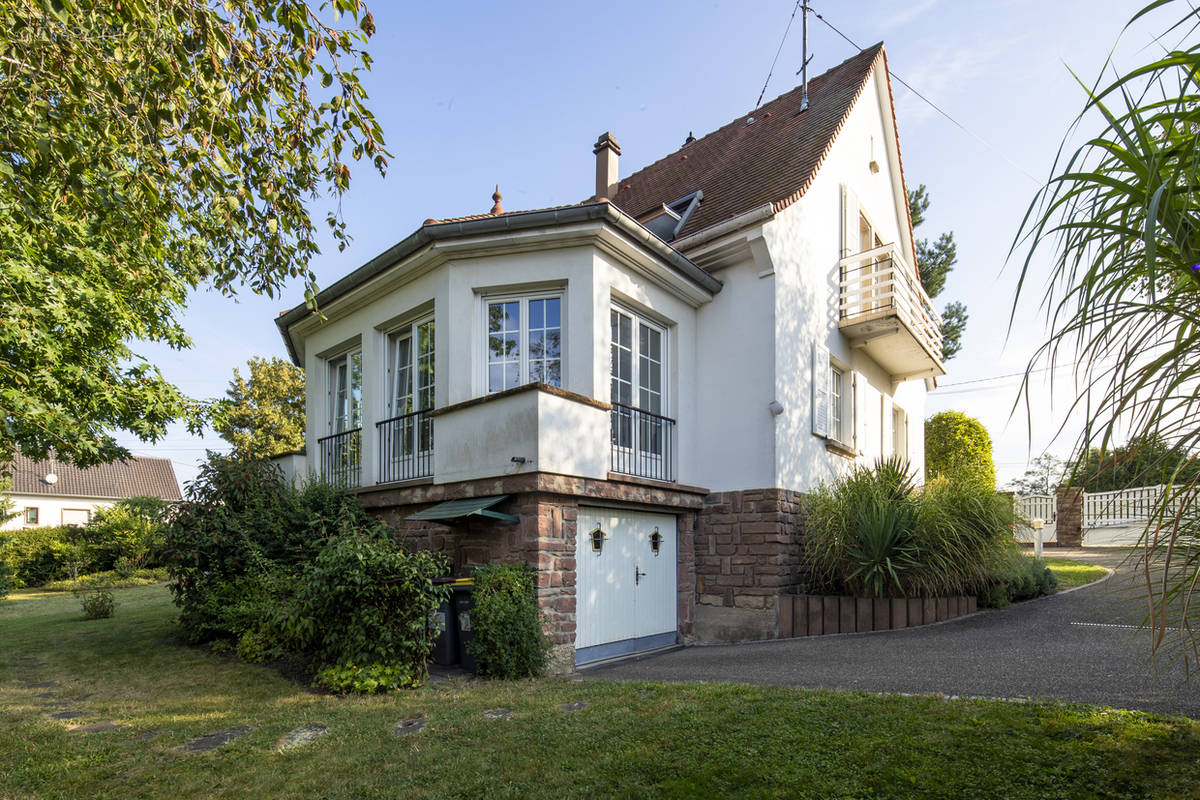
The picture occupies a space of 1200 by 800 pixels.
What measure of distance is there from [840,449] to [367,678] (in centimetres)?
757

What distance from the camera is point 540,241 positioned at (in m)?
8.08

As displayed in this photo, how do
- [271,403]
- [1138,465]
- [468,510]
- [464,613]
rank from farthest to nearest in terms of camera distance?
[271,403] < [468,510] < [464,613] < [1138,465]

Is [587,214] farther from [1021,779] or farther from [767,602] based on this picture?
[1021,779]

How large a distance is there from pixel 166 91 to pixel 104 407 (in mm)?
7323

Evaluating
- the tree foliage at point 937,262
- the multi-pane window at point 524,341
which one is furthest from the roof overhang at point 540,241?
the tree foliage at point 937,262

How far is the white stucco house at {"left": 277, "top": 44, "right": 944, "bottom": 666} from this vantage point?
7473 mm

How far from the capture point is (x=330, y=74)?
4.30m

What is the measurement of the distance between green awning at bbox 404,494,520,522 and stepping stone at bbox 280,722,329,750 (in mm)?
2314

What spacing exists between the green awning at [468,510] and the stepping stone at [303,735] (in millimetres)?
2314

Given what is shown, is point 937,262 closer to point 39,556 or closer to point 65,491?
point 39,556

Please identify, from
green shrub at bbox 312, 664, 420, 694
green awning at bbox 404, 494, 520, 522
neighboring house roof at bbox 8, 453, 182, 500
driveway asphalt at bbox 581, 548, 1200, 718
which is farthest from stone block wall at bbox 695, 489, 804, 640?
neighboring house roof at bbox 8, 453, 182, 500

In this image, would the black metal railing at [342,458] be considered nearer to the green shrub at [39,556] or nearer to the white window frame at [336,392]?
the white window frame at [336,392]

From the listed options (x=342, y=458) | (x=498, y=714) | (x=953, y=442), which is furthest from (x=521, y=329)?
(x=953, y=442)

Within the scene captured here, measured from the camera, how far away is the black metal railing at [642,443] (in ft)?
28.0
